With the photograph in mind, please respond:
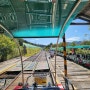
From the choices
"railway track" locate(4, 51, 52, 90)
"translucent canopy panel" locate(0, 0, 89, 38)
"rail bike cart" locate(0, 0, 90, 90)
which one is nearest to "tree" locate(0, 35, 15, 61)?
"railway track" locate(4, 51, 52, 90)

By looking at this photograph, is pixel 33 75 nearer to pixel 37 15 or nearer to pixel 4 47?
pixel 37 15

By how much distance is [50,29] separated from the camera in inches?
317

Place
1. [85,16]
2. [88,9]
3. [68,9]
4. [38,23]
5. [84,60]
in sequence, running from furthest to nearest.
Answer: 1. [84,60]
2. [85,16]
3. [88,9]
4. [38,23]
5. [68,9]

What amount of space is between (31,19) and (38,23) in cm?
53

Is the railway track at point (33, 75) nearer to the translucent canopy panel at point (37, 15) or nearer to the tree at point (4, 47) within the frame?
the translucent canopy panel at point (37, 15)

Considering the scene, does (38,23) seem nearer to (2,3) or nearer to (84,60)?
(2,3)

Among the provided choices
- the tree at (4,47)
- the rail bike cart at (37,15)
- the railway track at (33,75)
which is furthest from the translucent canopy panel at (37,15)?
the tree at (4,47)

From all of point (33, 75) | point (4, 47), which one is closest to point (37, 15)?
point (33, 75)

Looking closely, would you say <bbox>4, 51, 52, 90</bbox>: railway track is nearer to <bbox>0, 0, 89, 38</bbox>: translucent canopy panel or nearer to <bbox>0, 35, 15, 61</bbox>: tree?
<bbox>0, 0, 89, 38</bbox>: translucent canopy panel

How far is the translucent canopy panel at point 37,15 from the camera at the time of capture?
513cm

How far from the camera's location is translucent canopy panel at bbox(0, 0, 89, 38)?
5129 mm

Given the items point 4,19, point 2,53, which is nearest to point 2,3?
point 4,19

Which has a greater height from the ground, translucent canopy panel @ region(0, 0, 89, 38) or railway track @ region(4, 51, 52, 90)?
translucent canopy panel @ region(0, 0, 89, 38)

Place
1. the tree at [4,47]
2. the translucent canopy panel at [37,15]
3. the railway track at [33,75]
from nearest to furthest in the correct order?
the translucent canopy panel at [37,15], the railway track at [33,75], the tree at [4,47]
